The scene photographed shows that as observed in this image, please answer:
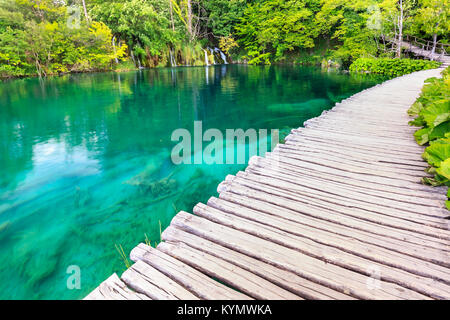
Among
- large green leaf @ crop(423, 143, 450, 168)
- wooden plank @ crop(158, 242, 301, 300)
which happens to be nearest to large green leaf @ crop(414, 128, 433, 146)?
large green leaf @ crop(423, 143, 450, 168)

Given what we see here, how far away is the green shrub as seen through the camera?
18.4 meters

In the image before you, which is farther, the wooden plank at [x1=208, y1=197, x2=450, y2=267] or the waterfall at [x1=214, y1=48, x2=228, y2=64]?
the waterfall at [x1=214, y1=48, x2=228, y2=64]

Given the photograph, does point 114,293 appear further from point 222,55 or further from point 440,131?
point 222,55

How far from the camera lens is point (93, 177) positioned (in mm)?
5582

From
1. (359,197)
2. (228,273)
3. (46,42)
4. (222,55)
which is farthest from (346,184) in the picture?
(222,55)

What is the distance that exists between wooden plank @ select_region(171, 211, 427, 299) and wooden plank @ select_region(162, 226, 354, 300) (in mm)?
44

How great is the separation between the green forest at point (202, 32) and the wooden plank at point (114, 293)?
25990mm

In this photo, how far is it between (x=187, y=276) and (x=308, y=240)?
110 centimetres

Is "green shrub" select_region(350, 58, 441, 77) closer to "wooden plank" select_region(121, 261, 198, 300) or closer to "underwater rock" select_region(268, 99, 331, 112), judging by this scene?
"underwater rock" select_region(268, 99, 331, 112)

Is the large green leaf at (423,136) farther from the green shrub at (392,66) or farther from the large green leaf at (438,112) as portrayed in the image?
the green shrub at (392,66)

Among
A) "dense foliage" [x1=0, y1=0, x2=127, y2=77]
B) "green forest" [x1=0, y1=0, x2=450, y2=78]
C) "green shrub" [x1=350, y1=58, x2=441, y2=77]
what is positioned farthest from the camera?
"green forest" [x1=0, y1=0, x2=450, y2=78]

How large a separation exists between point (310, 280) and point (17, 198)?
17.5ft

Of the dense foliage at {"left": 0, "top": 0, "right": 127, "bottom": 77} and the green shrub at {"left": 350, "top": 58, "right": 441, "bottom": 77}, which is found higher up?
the dense foliage at {"left": 0, "top": 0, "right": 127, "bottom": 77}

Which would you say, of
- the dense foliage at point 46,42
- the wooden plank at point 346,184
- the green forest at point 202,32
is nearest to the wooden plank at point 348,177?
the wooden plank at point 346,184
